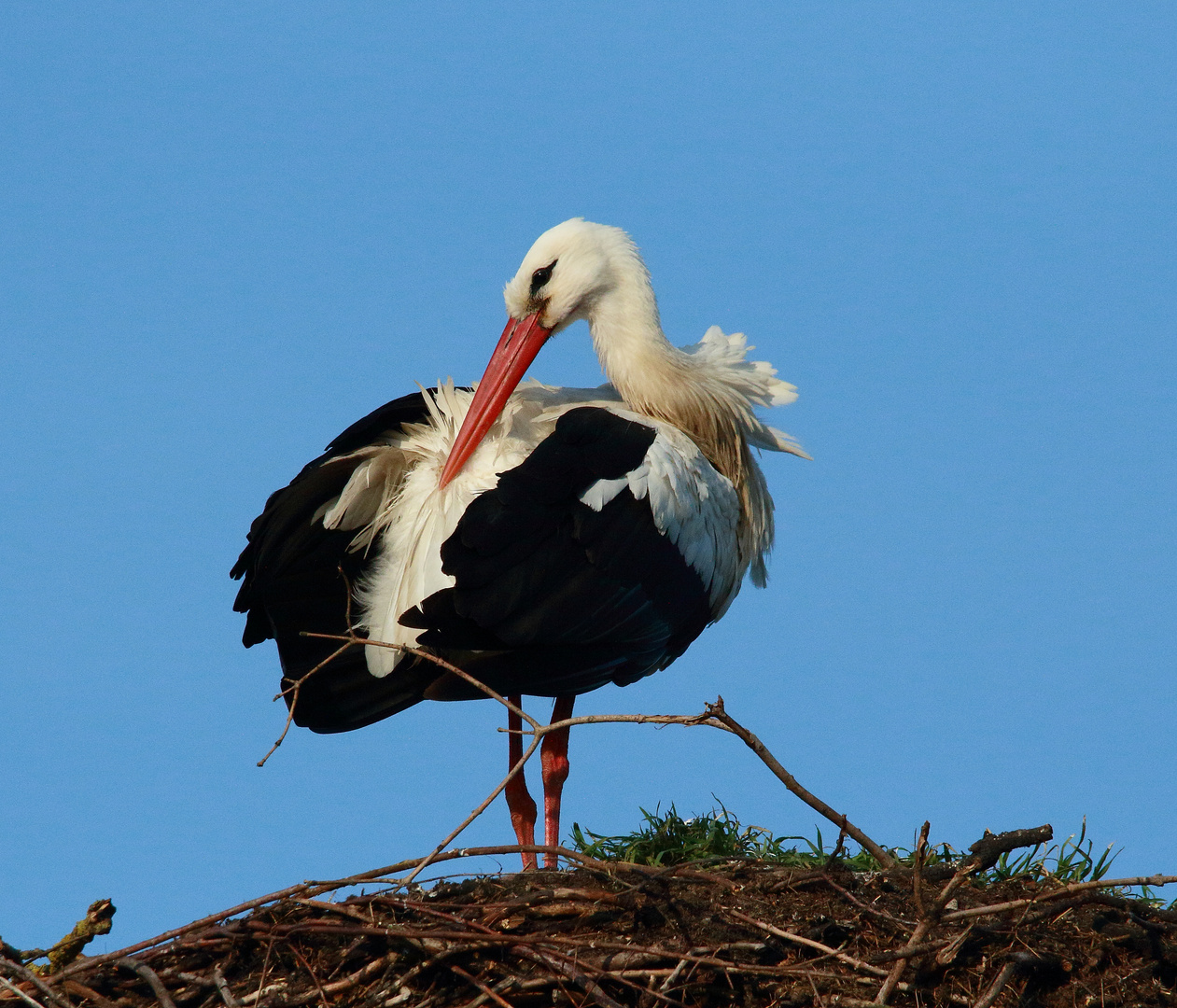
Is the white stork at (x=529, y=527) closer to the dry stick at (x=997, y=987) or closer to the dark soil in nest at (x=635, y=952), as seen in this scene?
the dark soil in nest at (x=635, y=952)

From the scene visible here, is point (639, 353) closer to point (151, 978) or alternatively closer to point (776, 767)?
point (776, 767)

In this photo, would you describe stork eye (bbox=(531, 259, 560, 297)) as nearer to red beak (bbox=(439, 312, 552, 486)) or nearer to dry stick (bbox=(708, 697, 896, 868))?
red beak (bbox=(439, 312, 552, 486))

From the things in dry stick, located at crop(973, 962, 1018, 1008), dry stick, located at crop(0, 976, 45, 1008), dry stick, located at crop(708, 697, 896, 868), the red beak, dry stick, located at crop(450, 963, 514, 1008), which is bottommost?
dry stick, located at crop(973, 962, 1018, 1008)

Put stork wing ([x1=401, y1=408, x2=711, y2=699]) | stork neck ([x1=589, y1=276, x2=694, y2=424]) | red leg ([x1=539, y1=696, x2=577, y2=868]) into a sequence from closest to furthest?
1. stork wing ([x1=401, y1=408, x2=711, y2=699])
2. red leg ([x1=539, y1=696, x2=577, y2=868])
3. stork neck ([x1=589, y1=276, x2=694, y2=424])

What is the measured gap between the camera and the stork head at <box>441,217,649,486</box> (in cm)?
598

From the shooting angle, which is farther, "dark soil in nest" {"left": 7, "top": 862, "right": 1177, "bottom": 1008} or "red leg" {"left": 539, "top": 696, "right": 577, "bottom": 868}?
"red leg" {"left": 539, "top": 696, "right": 577, "bottom": 868}

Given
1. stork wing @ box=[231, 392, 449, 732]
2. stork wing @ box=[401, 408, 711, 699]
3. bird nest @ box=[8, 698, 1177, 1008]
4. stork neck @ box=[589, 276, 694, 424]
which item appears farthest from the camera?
stork neck @ box=[589, 276, 694, 424]

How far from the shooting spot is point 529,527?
16.4 feet

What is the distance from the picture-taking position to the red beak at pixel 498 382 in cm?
533

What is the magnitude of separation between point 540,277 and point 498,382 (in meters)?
0.58

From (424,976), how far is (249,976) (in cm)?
49

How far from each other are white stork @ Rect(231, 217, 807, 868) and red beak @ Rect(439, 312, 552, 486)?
13mm

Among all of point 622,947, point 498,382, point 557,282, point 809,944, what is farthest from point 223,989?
point 557,282

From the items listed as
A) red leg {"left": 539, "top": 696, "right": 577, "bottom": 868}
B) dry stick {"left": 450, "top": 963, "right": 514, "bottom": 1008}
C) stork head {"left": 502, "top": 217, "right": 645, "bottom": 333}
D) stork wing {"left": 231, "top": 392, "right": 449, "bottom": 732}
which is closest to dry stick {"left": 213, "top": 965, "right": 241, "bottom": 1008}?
dry stick {"left": 450, "top": 963, "right": 514, "bottom": 1008}
